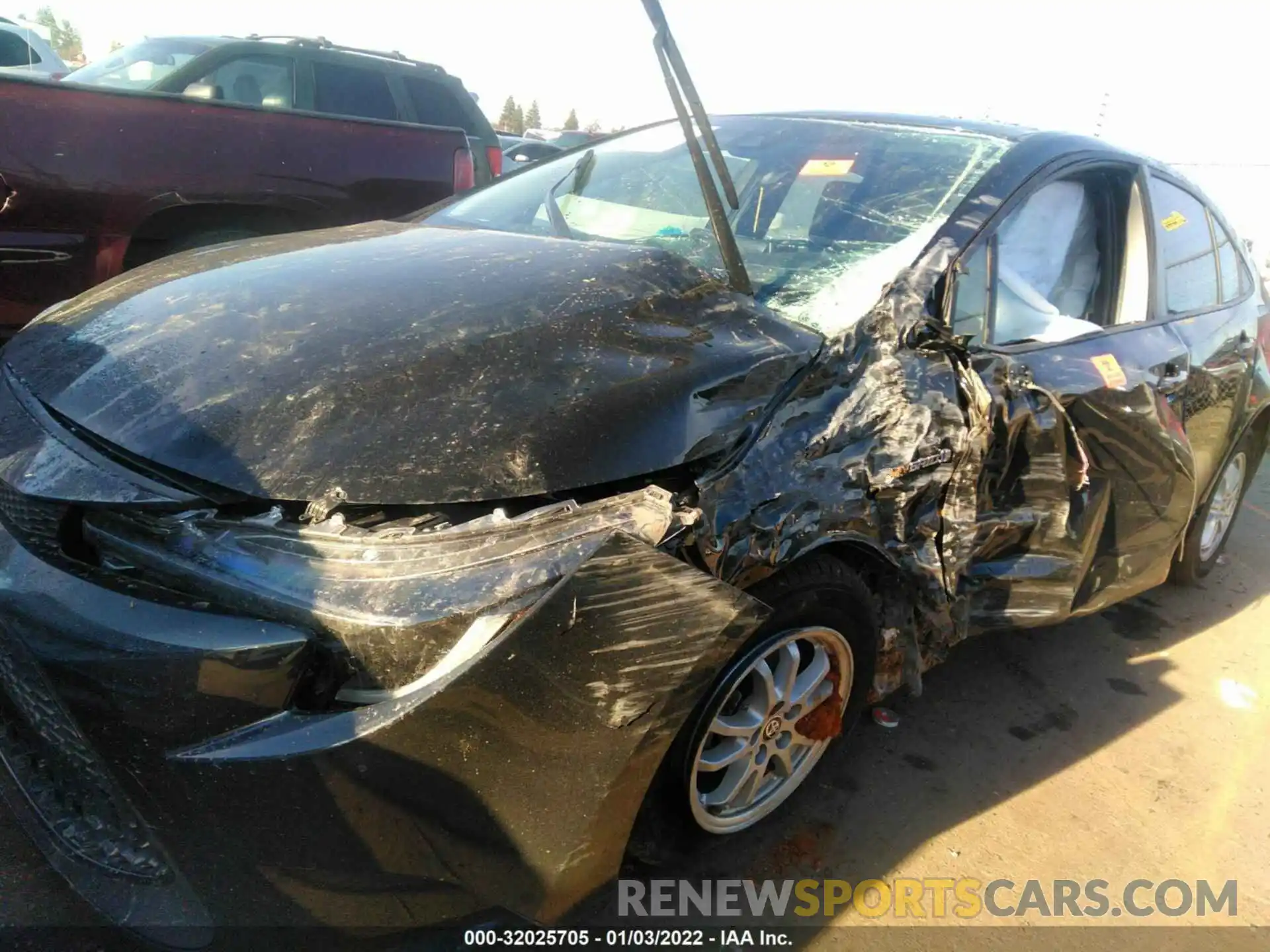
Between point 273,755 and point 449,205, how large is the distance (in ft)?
8.41

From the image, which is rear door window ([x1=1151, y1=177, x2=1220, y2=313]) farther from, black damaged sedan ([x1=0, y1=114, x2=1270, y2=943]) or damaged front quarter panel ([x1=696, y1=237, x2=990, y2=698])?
damaged front quarter panel ([x1=696, y1=237, x2=990, y2=698])

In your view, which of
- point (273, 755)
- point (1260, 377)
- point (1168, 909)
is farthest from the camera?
point (1260, 377)

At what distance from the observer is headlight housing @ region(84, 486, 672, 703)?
1528mm

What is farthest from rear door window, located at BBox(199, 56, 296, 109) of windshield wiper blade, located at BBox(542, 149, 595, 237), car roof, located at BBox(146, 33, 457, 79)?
windshield wiper blade, located at BBox(542, 149, 595, 237)

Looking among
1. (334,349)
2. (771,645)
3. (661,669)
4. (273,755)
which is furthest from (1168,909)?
(334,349)

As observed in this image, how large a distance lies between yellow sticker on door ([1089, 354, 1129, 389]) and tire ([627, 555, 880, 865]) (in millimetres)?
1051

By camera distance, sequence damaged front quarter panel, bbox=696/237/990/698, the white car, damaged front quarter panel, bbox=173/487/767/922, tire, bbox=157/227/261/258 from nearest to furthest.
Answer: damaged front quarter panel, bbox=173/487/767/922
damaged front quarter panel, bbox=696/237/990/698
tire, bbox=157/227/261/258
the white car

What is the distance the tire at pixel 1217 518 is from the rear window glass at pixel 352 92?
17.2ft

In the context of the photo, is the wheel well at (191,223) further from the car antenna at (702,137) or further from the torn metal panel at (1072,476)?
the torn metal panel at (1072,476)

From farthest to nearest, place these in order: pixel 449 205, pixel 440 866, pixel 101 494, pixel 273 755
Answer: pixel 449 205
pixel 101 494
pixel 440 866
pixel 273 755

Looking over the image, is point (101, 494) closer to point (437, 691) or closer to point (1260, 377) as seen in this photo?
point (437, 691)

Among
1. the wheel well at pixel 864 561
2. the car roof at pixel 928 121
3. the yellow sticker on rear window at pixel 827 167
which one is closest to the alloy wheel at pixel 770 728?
the wheel well at pixel 864 561

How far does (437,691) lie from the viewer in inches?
57.9

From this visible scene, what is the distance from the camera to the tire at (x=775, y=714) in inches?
75.9
